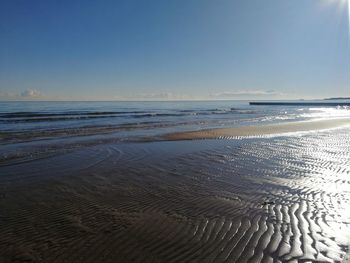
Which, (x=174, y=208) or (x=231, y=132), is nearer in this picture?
(x=174, y=208)

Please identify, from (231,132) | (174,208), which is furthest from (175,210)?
(231,132)

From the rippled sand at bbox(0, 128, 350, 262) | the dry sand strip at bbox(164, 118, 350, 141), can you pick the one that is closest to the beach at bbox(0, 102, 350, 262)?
the rippled sand at bbox(0, 128, 350, 262)

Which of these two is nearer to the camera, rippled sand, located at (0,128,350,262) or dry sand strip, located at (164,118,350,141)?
rippled sand, located at (0,128,350,262)

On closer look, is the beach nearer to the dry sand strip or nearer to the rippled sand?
the rippled sand

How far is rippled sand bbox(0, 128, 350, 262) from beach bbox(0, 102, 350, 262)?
0.07 feet

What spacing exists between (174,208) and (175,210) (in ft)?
0.46

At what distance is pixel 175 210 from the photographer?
23.4 ft

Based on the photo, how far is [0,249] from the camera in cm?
523

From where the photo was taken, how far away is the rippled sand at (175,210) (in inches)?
204

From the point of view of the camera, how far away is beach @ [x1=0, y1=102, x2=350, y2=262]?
17.0ft

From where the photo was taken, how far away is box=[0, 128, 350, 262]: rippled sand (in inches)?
204

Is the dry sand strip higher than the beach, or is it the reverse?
the dry sand strip

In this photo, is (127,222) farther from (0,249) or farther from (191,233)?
(0,249)

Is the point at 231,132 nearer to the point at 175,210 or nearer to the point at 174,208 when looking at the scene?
the point at 174,208
